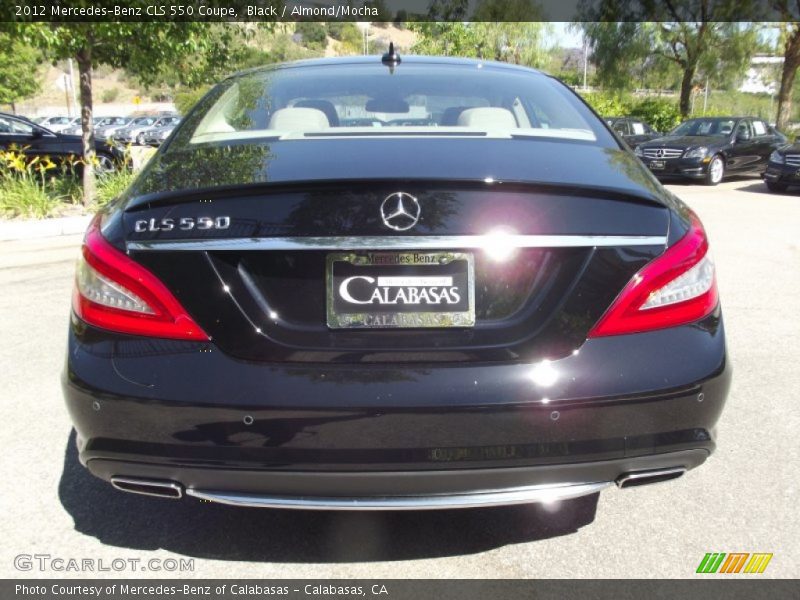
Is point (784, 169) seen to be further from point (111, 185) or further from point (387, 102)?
point (387, 102)

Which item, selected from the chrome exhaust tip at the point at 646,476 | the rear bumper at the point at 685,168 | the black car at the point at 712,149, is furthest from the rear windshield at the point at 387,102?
the rear bumper at the point at 685,168

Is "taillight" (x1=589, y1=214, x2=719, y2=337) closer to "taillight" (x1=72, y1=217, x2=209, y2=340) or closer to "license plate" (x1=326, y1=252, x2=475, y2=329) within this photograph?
"license plate" (x1=326, y1=252, x2=475, y2=329)

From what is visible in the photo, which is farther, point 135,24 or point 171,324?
point 135,24

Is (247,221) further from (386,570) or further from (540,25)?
(540,25)

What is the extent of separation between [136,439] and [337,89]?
175 centimetres

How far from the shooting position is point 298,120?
2871 mm

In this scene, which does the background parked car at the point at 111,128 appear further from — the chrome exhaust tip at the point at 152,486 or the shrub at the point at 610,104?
the chrome exhaust tip at the point at 152,486

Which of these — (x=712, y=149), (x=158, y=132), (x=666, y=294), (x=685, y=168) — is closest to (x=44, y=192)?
(x=666, y=294)

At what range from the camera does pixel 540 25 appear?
45.8m

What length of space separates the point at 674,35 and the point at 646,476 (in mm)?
30127

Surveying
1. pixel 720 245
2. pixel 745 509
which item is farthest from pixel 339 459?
pixel 720 245

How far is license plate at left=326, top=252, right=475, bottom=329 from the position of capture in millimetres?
2027

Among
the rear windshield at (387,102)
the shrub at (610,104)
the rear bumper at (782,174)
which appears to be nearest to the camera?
the rear windshield at (387,102)

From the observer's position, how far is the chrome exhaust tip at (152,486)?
2.11 m
